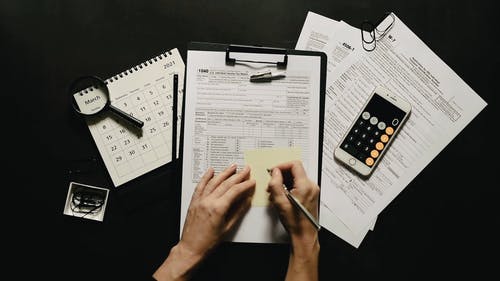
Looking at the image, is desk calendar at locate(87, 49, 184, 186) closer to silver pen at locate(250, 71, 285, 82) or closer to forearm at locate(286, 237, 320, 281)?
silver pen at locate(250, 71, 285, 82)

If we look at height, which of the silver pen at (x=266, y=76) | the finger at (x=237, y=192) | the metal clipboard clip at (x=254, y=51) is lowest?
the finger at (x=237, y=192)

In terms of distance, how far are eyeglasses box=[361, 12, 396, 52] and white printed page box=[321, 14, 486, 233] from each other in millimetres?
11

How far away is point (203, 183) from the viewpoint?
0.83m

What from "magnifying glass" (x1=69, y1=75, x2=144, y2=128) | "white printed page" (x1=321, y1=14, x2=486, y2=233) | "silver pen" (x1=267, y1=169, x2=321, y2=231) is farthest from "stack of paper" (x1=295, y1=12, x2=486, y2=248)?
"magnifying glass" (x1=69, y1=75, x2=144, y2=128)

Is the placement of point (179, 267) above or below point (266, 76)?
below

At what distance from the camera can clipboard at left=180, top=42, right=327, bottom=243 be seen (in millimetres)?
855

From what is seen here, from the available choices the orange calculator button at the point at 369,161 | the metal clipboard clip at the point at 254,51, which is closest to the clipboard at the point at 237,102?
the metal clipboard clip at the point at 254,51

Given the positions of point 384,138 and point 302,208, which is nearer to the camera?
point 302,208

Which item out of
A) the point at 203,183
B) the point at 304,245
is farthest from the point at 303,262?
the point at 203,183

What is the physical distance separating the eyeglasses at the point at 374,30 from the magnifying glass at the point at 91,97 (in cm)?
53

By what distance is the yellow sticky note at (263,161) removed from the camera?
2.76ft

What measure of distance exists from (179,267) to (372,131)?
0.51 m

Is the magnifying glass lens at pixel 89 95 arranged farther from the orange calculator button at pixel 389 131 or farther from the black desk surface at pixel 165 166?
the orange calculator button at pixel 389 131

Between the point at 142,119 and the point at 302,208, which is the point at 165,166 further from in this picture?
the point at 302,208
